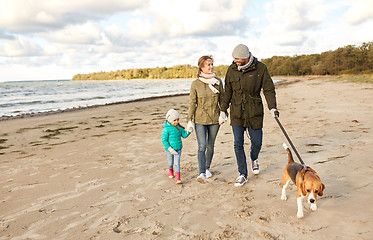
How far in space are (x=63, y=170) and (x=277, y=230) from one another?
5.11m

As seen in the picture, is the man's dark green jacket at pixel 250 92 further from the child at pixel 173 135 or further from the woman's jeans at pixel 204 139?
the child at pixel 173 135

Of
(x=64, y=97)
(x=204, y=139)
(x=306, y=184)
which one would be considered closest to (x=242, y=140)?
(x=204, y=139)

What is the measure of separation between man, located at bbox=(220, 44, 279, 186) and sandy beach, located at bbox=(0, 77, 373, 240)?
3.10ft

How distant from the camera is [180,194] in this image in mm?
4422

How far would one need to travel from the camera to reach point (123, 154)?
23.7 ft

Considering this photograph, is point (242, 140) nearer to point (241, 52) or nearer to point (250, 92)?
point (250, 92)

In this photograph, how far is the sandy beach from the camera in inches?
128

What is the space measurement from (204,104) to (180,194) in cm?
171

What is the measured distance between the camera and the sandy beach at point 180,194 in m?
3.25

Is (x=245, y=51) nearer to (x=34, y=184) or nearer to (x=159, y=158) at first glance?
(x=159, y=158)

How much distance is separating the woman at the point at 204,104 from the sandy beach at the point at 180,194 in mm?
949

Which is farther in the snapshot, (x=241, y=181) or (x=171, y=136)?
(x=171, y=136)

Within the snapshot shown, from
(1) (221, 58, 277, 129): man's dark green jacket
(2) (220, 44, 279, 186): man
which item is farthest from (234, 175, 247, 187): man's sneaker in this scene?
(1) (221, 58, 277, 129): man's dark green jacket

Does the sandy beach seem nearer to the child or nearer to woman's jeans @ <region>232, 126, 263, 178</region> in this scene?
woman's jeans @ <region>232, 126, 263, 178</region>
